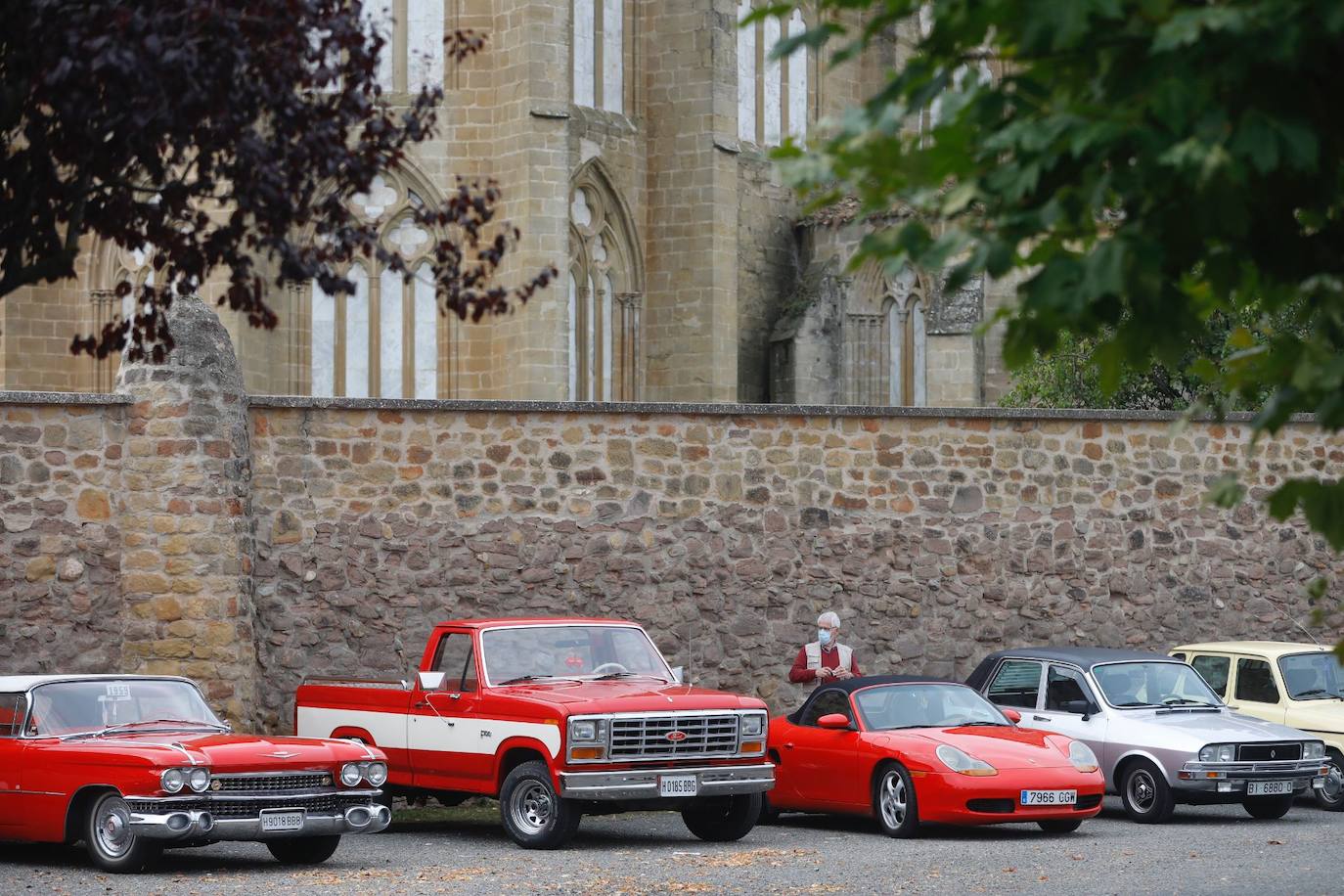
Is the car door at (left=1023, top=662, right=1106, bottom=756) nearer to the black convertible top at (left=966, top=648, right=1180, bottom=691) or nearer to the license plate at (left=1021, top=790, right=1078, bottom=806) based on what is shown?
the black convertible top at (left=966, top=648, right=1180, bottom=691)

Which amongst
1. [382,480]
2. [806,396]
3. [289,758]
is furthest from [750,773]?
[806,396]

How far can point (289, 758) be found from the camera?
12664 mm

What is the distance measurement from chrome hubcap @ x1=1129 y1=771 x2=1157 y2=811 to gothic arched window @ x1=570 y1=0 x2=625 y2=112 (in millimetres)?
18672

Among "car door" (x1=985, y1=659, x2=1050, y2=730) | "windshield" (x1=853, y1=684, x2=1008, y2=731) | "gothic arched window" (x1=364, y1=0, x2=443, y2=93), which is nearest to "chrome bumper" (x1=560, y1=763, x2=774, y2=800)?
"windshield" (x1=853, y1=684, x2=1008, y2=731)

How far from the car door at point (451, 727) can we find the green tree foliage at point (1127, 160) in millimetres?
8914

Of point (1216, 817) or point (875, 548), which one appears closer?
point (1216, 817)

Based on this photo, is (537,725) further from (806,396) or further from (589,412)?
(806,396)

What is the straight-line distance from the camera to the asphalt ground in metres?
11.7

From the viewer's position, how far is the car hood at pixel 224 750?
12.4m

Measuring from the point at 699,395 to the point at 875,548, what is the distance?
1251 cm

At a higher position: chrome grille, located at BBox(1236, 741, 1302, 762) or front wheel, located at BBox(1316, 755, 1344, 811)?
chrome grille, located at BBox(1236, 741, 1302, 762)

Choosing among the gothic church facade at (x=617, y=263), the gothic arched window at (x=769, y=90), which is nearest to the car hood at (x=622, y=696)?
the gothic church facade at (x=617, y=263)

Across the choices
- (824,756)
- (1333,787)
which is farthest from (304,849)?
(1333,787)

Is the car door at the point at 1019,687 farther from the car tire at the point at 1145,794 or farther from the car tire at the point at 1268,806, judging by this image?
the car tire at the point at 1268,806
